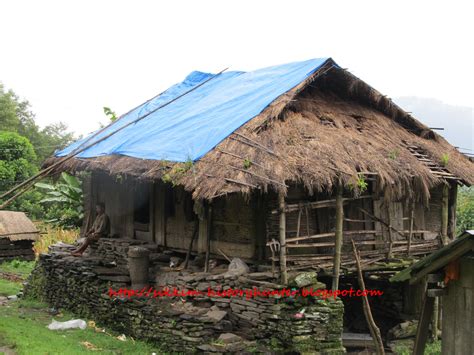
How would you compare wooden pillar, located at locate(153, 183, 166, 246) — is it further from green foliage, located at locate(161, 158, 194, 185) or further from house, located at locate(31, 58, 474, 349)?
green foliage, located at locate(161, 158, 194, 185)

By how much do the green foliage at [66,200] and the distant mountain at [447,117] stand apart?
342ft

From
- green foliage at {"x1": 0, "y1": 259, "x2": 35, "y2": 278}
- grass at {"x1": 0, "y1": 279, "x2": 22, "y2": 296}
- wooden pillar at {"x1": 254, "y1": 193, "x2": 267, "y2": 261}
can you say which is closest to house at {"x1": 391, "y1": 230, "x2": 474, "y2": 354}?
wooden pillar at {"x1": 254, "y1": 193, "x2": 267, "y2": 261}

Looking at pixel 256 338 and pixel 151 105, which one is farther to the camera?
pixel 151 105

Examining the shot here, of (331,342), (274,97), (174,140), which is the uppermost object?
(274,97)

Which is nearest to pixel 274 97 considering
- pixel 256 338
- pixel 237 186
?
pixel 237 186

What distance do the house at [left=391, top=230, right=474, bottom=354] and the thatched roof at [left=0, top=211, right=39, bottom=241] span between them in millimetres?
17264

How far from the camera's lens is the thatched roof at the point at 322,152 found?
902 cm

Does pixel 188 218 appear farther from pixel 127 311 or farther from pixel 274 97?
pixel 274 97

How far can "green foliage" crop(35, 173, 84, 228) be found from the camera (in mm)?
19938

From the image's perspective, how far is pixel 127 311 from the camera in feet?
34.9

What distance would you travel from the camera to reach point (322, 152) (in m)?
9.80

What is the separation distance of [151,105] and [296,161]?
7305mm

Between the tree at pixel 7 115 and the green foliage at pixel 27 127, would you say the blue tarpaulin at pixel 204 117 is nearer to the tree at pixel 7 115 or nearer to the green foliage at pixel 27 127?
the green foliage at pixel 27 127

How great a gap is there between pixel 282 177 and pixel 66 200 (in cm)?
1407
